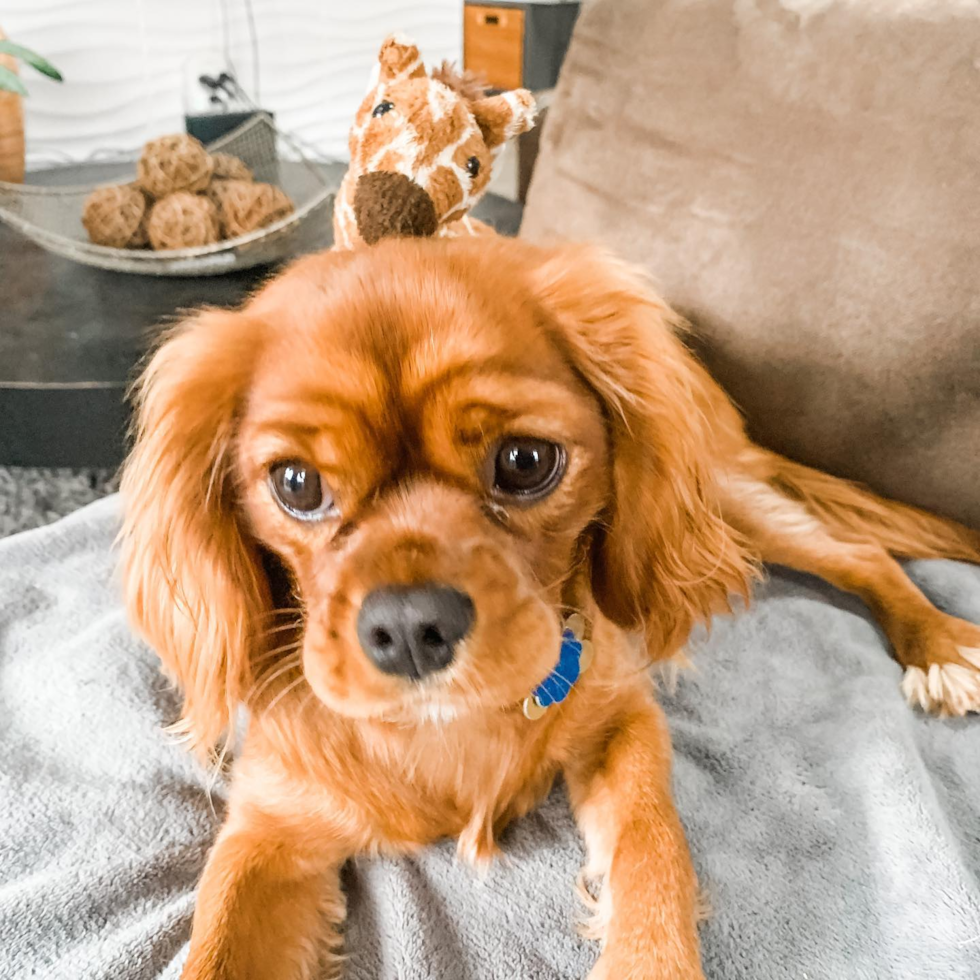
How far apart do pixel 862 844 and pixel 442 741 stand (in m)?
0.56

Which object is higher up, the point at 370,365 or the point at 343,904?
the point at 370,365

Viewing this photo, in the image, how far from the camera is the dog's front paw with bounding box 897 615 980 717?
1283 millimetres

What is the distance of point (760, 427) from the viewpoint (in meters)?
1.69

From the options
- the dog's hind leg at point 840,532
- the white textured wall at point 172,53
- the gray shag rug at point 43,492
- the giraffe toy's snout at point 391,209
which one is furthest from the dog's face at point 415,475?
the white textured wall at point 172,53

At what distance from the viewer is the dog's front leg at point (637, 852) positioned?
2.96 feet

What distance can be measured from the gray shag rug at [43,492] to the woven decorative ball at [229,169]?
3.15 feet

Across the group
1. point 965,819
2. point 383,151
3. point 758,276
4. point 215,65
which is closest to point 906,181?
point 758,276

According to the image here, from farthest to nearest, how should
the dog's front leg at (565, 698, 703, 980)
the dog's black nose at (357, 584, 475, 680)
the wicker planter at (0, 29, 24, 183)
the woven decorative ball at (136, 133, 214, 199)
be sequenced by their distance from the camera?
the wicker planter at (0, 29, 24, 183)
the woven decorative ball at (136, 133, 214, 199)
the dog's front leg at (565, 698, 703, 980)
the dog's black nose at (357, 584, 475, 680)

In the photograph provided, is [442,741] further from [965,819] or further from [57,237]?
[57,237]

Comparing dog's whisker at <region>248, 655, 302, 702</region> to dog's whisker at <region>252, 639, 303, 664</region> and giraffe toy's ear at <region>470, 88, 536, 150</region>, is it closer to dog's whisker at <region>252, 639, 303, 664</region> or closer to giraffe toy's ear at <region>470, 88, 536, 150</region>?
dog's whisker at <region>252, 639, 303, 664</region>

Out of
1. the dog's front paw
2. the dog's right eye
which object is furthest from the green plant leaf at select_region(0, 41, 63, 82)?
the dog's front paw

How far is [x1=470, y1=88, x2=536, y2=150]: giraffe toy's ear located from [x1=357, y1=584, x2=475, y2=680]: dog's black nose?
42.8 inches

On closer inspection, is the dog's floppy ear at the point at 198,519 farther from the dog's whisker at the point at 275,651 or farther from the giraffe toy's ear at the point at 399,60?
the giraffe toy's ear at the point at 399,60

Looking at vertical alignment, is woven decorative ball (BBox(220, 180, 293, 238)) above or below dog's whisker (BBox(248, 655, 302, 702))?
above
